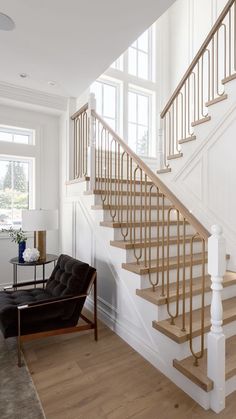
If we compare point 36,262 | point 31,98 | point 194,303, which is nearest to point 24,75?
point 31,98

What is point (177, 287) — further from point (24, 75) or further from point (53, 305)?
point (24, 75)

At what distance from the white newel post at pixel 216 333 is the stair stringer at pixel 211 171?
1472 mm

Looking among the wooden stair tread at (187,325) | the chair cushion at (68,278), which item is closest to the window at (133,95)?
the chair cushion at (68,278)

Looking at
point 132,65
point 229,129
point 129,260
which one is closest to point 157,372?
point 129,260

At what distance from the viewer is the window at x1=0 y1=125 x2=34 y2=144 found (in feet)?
13.4

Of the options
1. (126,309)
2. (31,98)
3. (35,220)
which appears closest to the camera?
(126,309)

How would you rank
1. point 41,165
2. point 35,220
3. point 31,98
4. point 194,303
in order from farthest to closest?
point 41,165 → point 31,98 → point 35,220 → point 194,303

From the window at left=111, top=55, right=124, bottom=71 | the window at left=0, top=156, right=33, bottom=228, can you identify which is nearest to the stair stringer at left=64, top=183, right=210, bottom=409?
the window at left=0, top=156, right=33, bottom=228

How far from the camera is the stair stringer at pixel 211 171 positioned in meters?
3.08

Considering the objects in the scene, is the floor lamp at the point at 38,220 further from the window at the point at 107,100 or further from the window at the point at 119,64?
the window at the point at 119,64

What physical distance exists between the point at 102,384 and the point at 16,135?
3673 mm

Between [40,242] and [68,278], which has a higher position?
[40,242]

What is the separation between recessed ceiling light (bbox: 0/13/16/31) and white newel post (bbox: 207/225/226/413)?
2629 millimetres

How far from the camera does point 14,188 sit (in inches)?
166
